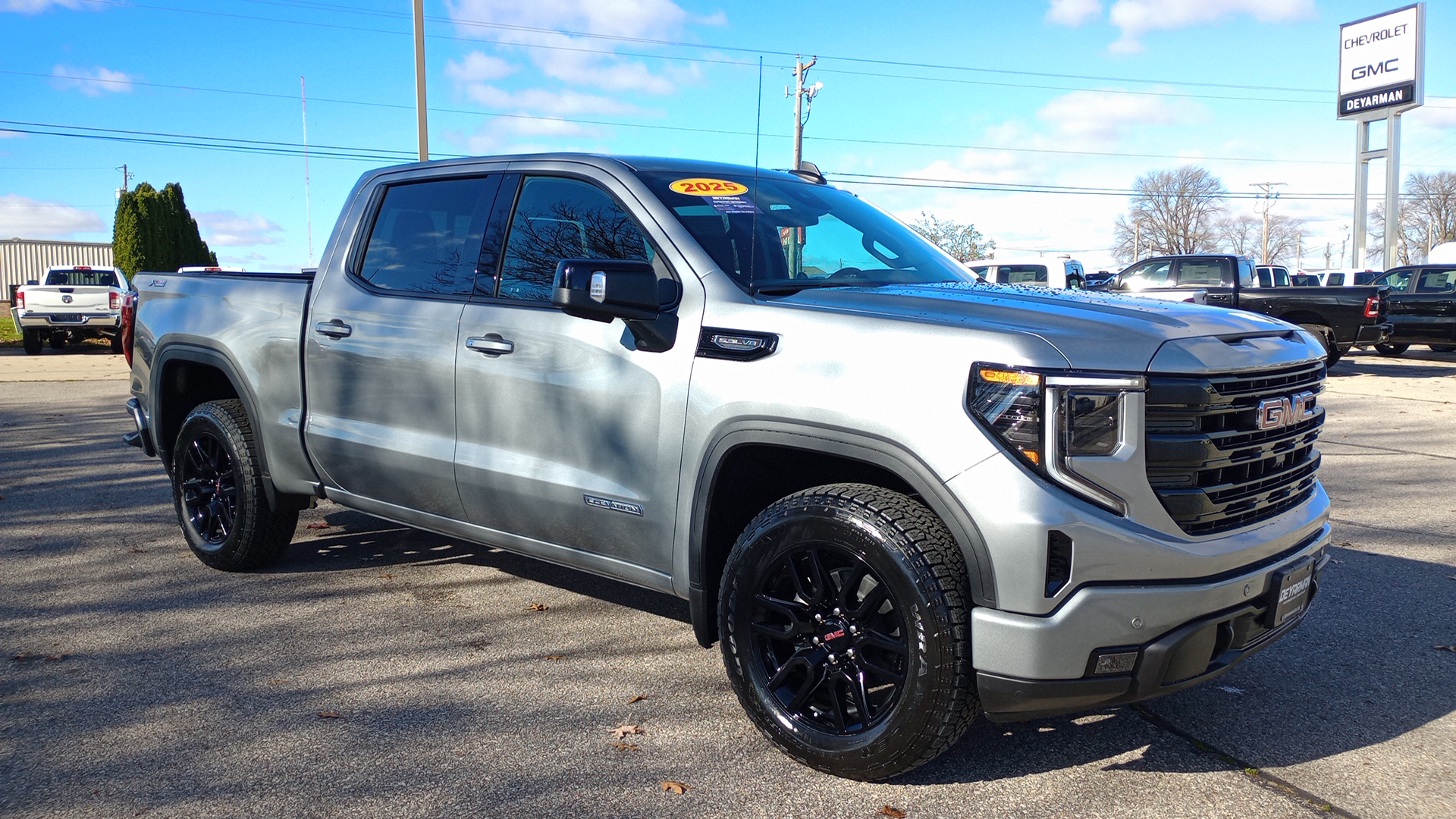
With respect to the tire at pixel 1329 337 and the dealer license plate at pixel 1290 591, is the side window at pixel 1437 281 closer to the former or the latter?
the tire at pixel 1329 337

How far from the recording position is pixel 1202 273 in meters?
18.6

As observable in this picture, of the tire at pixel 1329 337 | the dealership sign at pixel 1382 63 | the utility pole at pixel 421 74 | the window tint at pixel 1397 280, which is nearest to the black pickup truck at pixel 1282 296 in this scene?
the tire at pixel 1329 337

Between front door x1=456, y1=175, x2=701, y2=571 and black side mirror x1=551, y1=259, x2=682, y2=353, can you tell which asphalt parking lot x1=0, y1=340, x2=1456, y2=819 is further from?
black side mirror x1=551, y1=259, x2=682, y2=353

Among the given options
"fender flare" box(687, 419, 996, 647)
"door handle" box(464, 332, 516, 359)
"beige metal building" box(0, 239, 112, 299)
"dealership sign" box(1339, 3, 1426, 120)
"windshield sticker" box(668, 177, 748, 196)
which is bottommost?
"fender flare" box(687, 419, 996, 647)

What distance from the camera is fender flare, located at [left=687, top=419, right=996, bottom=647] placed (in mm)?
2818

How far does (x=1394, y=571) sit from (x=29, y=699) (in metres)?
5.96

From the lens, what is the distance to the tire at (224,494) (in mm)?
5074

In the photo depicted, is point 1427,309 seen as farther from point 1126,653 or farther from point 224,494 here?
point 224,494

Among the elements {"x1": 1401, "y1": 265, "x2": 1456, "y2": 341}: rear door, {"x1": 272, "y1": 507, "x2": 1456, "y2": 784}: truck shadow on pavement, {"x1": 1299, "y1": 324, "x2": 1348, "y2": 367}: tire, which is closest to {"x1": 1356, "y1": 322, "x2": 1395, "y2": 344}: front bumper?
{"x1": 1299, "y1": 324, "x2": 1348, "y2": 367}: tire

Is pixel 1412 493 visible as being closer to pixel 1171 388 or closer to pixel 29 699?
pixel 1171 388

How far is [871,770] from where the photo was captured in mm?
3061

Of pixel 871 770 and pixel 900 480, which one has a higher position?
pixel 900 480

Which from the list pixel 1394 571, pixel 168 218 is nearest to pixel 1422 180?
pixel 168 218

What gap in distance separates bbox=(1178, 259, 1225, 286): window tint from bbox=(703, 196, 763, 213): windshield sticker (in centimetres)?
1640
